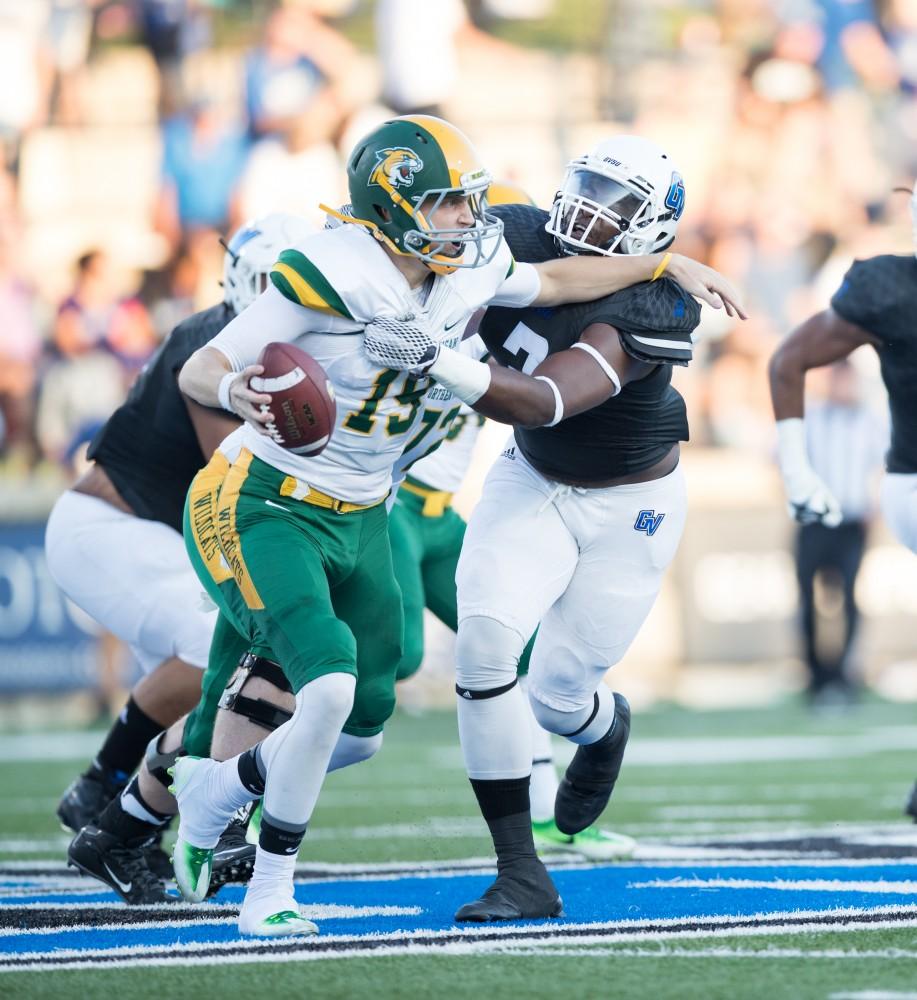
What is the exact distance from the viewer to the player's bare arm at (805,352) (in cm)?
→ 493

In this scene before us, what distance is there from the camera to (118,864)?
13.4 ft

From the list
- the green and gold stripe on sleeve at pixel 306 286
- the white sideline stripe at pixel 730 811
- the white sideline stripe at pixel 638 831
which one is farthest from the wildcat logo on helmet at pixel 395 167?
the white sideline stripe at pixel 730 811

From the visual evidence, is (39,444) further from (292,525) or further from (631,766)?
(292,525)

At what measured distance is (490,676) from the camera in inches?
147

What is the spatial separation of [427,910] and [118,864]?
2.66 ft

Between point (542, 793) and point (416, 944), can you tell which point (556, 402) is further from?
point (542, 793)

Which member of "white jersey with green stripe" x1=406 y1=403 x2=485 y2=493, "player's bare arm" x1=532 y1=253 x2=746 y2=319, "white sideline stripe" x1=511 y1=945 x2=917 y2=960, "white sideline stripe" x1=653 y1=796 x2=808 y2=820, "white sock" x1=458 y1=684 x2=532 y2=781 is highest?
"player's bare arm" x1=532 y1=253 x2=746 y2=319

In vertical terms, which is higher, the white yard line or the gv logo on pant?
the gv logo on pant

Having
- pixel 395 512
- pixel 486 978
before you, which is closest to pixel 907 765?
pixel 395 512

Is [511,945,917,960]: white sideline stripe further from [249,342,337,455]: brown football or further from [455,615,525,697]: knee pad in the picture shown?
[249,342,337,455]: brown football

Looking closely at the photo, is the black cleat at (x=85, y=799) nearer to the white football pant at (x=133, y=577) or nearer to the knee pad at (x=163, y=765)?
the white football pant at (x=133, y=577)

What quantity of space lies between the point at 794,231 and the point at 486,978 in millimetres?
10448

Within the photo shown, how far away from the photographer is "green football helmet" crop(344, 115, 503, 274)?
361 cm

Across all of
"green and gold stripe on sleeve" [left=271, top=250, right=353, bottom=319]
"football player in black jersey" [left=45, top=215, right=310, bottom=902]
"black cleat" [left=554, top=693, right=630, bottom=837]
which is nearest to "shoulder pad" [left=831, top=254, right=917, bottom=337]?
"black cleat" [left=554, top=693, right=630, bottom=837]
